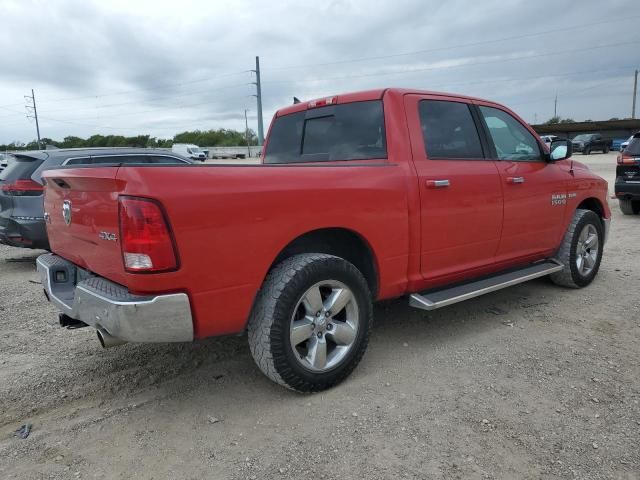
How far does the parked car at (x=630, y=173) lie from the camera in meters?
9.30

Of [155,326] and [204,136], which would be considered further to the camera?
[204,136]

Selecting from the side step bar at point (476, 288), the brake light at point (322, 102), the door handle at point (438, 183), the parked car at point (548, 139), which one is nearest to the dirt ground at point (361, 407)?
the side step bar at point (476, 288)

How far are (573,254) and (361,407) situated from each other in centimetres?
312

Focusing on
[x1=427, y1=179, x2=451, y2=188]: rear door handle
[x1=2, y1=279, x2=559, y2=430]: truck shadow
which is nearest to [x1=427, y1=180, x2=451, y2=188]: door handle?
[x1=427, y1=179, x2=451, y2=188]: rear door handle

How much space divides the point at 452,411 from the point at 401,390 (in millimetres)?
355

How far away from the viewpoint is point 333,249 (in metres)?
3.30

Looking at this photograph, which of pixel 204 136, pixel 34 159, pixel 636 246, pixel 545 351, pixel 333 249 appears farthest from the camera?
pixel 204 136

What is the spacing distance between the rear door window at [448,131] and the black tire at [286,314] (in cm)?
124

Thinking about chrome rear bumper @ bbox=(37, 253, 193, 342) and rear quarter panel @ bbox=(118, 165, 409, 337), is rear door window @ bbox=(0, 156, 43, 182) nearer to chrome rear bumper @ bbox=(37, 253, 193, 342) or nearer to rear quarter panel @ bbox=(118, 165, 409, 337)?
chrome rear bumper @ bbox=(37, 253, 193, 342)

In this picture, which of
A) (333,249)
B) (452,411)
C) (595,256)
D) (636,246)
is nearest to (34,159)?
(333,249)

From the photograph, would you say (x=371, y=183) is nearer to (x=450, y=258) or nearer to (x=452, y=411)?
(x=450, y=258)

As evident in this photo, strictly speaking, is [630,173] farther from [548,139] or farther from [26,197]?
[548,139]

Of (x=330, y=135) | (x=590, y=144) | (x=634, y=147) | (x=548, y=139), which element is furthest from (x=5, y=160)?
(x=590, y=144)

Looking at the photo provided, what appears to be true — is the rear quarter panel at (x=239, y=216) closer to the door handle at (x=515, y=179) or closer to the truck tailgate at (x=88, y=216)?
the truck tailgate at (x=88, y=216)
